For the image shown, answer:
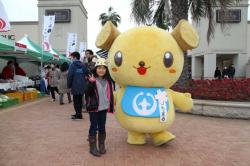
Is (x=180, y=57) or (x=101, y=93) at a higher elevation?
(x=180, y=57)

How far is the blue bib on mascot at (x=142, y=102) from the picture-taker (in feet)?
21.2

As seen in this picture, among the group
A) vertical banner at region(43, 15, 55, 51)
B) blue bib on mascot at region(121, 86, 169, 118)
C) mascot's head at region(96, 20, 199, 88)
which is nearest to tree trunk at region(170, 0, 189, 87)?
mascot's head at region(96, 20, 199, 88)

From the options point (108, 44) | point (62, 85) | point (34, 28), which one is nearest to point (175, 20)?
point (62, 85)

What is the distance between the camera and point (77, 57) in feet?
32.2

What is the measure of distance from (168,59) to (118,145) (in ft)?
6.22

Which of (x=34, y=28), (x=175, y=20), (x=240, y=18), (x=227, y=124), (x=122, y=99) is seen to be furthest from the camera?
(x=34, y=28)

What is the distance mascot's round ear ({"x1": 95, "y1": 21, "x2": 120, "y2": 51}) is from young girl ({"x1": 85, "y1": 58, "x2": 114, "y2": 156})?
791mm

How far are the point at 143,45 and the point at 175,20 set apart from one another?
298 inches

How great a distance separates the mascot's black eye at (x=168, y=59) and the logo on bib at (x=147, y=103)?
482 millimetres

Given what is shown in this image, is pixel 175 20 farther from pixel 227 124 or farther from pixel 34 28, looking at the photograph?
pixel 34 28

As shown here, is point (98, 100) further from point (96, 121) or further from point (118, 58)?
point (118, 58)

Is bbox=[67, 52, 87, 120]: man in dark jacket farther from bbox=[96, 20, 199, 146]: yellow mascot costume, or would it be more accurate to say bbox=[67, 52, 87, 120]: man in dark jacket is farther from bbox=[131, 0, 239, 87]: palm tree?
bbox=[131, 0, 239, 87]: palm tree

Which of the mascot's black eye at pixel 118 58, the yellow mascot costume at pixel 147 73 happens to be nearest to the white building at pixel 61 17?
the yellow mascot costume at pixel 147 73

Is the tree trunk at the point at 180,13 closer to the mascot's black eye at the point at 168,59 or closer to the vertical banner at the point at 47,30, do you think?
the mascot's black eye at the point at 168,59
